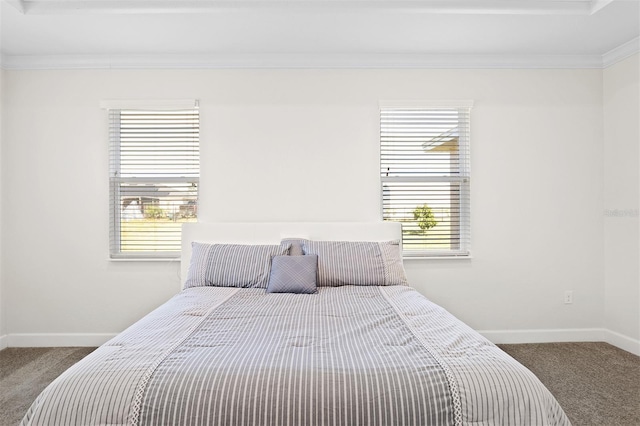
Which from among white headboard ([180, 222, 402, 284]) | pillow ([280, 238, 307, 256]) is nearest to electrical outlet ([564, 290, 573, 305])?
white headboard ([180, 222, 402, 284])

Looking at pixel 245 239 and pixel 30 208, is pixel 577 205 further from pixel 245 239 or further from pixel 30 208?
pixel 30 208

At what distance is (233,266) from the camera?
9.89 feet

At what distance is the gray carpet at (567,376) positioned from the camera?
7.88ft

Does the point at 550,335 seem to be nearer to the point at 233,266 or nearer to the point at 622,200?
the point at 622,200

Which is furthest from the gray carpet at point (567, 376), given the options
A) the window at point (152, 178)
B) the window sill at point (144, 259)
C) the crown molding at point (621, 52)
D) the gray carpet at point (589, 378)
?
the crown molding at point (621, 52)

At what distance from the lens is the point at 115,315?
3635mm

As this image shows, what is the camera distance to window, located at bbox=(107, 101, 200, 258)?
367 centimetres

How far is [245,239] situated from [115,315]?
1.30 m

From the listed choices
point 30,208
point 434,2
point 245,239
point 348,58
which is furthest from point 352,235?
point 30,208

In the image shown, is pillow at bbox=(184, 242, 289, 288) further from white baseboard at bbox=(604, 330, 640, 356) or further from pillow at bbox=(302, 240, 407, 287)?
white baseboard at bbox=(604, 330, 640, 356)

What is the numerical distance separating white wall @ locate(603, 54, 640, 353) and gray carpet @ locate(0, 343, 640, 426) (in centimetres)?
30

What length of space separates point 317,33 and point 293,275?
5.91ft

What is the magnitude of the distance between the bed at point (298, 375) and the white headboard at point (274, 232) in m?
1.26

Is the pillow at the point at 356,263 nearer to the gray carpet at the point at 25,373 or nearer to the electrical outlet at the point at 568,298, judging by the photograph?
the electrical outlet at the point at 568,298
